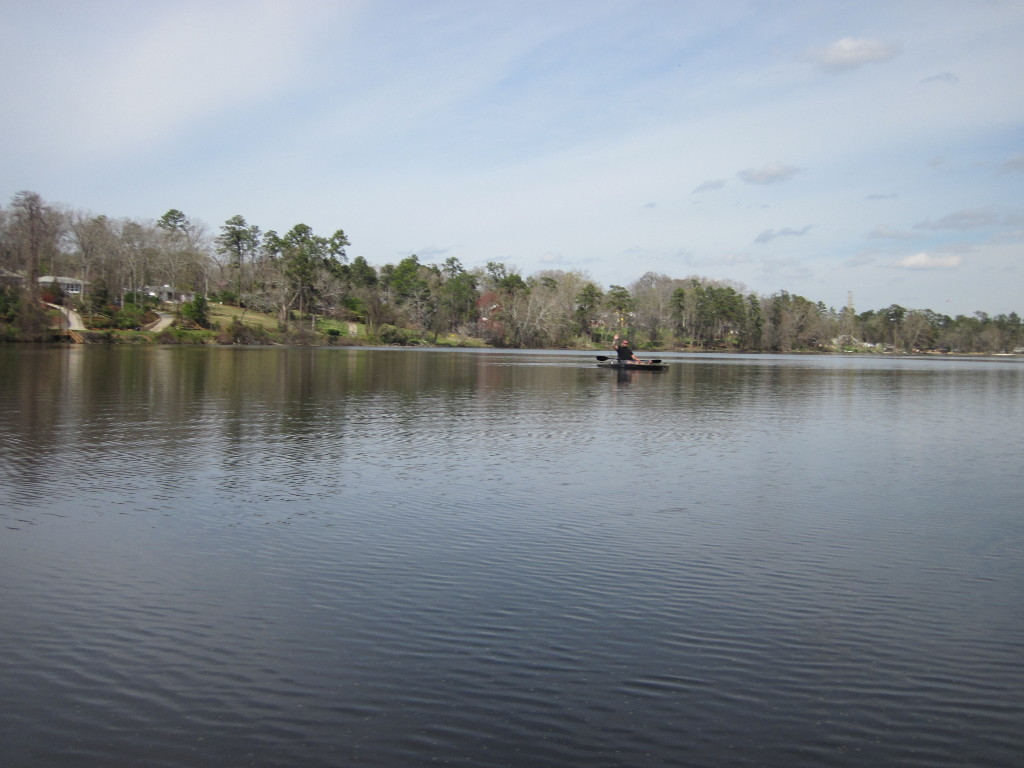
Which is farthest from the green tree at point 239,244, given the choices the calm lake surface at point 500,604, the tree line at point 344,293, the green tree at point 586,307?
the calm lake surface at point 500,604

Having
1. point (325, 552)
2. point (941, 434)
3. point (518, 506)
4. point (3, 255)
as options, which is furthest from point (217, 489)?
point (3, 255)

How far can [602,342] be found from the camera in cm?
15938

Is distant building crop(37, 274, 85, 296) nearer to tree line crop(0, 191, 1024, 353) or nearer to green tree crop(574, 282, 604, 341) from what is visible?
tree line crop(0, 191, 1024, 353)

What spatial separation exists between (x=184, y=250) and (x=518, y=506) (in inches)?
5241

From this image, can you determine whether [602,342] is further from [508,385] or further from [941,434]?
[941,434]

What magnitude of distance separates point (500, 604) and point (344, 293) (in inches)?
5253

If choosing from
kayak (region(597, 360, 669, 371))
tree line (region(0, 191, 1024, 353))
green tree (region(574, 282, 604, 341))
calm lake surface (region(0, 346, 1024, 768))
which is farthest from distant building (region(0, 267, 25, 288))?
green tree (region(574, 282, 604, 341))

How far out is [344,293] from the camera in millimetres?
137875

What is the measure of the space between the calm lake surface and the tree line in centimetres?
8022

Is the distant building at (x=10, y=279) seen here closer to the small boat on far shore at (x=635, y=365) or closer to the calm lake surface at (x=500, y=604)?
the small boat on far shore at (x=635, y=365)

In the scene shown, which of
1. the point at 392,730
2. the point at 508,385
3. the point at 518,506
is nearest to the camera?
the point at 392,730

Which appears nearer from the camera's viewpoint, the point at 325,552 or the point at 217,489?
the point at 325,552

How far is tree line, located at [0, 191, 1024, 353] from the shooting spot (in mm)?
98125

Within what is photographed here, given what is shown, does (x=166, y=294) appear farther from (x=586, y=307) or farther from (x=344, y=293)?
(x=586, y=307)
